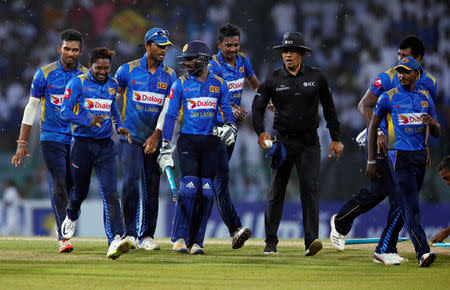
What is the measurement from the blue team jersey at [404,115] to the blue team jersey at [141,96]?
253cm

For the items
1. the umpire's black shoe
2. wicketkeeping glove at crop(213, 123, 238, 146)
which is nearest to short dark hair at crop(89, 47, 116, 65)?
wicketkeeping glove at crop(213, 123, 238, 146)

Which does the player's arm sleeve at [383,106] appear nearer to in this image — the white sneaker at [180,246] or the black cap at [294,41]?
the black cap at [294,41]

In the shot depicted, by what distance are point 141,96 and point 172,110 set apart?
0.67m

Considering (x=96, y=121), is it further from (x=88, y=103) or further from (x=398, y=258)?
(x=398, y=258)

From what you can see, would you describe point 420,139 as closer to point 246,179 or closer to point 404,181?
point 404,181

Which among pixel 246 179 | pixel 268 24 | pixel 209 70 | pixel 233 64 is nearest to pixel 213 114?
pixel 209 70

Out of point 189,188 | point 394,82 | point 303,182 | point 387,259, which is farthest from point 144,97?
point 387,259

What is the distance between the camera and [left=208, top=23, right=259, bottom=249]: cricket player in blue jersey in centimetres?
906

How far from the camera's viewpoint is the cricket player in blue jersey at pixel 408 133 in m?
7.64

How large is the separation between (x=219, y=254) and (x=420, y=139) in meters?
2.35

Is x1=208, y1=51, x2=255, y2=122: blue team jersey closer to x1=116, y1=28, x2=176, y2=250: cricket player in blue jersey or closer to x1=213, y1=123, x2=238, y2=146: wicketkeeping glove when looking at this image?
x1=116, y1=28, x2=176, y2=250: cricket player in blue jersey

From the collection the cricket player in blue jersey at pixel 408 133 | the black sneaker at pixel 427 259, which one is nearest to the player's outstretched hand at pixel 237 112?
the cricket player in blue jersey at pixel 408 133

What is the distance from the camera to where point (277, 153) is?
8562mm

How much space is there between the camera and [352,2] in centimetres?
1784
